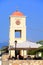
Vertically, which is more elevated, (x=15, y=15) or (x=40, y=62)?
(x=15, y=15)

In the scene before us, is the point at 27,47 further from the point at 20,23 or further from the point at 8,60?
the point at 20,23

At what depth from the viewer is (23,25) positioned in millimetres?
43969

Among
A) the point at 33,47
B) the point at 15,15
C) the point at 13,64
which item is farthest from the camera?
the point at 15,15

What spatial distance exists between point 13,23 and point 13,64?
48.0 ft

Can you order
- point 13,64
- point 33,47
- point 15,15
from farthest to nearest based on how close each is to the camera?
point 15,15 → point 33,47 → point 13,64

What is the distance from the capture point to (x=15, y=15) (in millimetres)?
43594

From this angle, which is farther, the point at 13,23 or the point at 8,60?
the point at 13,23

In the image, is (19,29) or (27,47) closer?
(27,47)

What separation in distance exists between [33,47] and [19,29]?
484 inches

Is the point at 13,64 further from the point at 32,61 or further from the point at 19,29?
the point at 19,29

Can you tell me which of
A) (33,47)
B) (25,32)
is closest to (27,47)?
(33,47)

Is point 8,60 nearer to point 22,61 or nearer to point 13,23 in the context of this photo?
point 22,61

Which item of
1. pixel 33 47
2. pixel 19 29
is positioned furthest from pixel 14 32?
pixel 33 47

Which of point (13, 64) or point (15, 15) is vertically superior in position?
point (15, 15)
